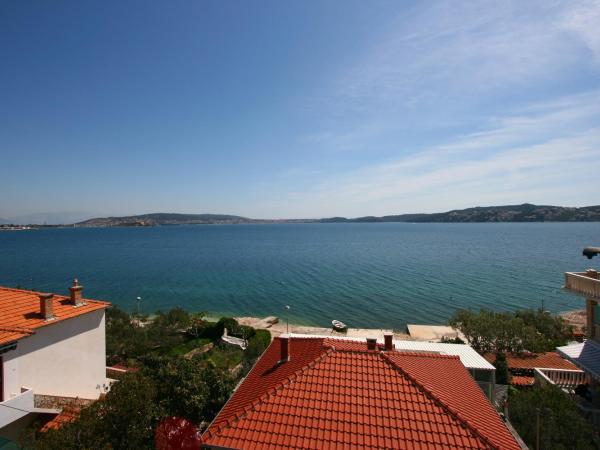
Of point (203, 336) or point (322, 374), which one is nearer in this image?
point (322, 374)

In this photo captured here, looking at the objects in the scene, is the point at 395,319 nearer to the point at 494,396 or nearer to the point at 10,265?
the point at 494,396

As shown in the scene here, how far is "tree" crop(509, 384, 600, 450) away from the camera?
10.7 m

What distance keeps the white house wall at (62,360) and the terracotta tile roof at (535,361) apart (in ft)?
71.1

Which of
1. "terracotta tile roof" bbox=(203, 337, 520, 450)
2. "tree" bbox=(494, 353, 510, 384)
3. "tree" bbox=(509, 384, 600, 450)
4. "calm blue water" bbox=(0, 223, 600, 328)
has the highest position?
"terracotta tile roof" bbox=(203, 337, 520, 450)

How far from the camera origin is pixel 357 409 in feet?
26.3

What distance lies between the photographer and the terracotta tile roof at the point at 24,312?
10672 mm

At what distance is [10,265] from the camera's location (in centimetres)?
8400

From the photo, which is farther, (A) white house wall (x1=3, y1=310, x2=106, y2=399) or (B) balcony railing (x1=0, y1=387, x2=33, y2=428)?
(A) white house wall (x1=3, y1=310, x2=106, y2=399)

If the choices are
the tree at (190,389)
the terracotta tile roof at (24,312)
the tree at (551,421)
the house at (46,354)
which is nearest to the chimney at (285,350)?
the tree at (190,389)

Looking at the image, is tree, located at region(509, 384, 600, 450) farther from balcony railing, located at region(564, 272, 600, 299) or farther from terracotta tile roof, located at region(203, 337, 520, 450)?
balcony railing, located at region(564, 272, 600, 299)

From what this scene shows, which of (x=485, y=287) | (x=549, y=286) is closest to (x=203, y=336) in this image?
(x=485, y=287)

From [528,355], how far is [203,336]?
25250 millimetres

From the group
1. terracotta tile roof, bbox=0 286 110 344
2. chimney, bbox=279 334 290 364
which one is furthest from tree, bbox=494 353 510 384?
terracotta tile roof, bbox=0 286 110 344

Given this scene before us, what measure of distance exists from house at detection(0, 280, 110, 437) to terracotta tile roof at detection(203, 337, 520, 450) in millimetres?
6173
